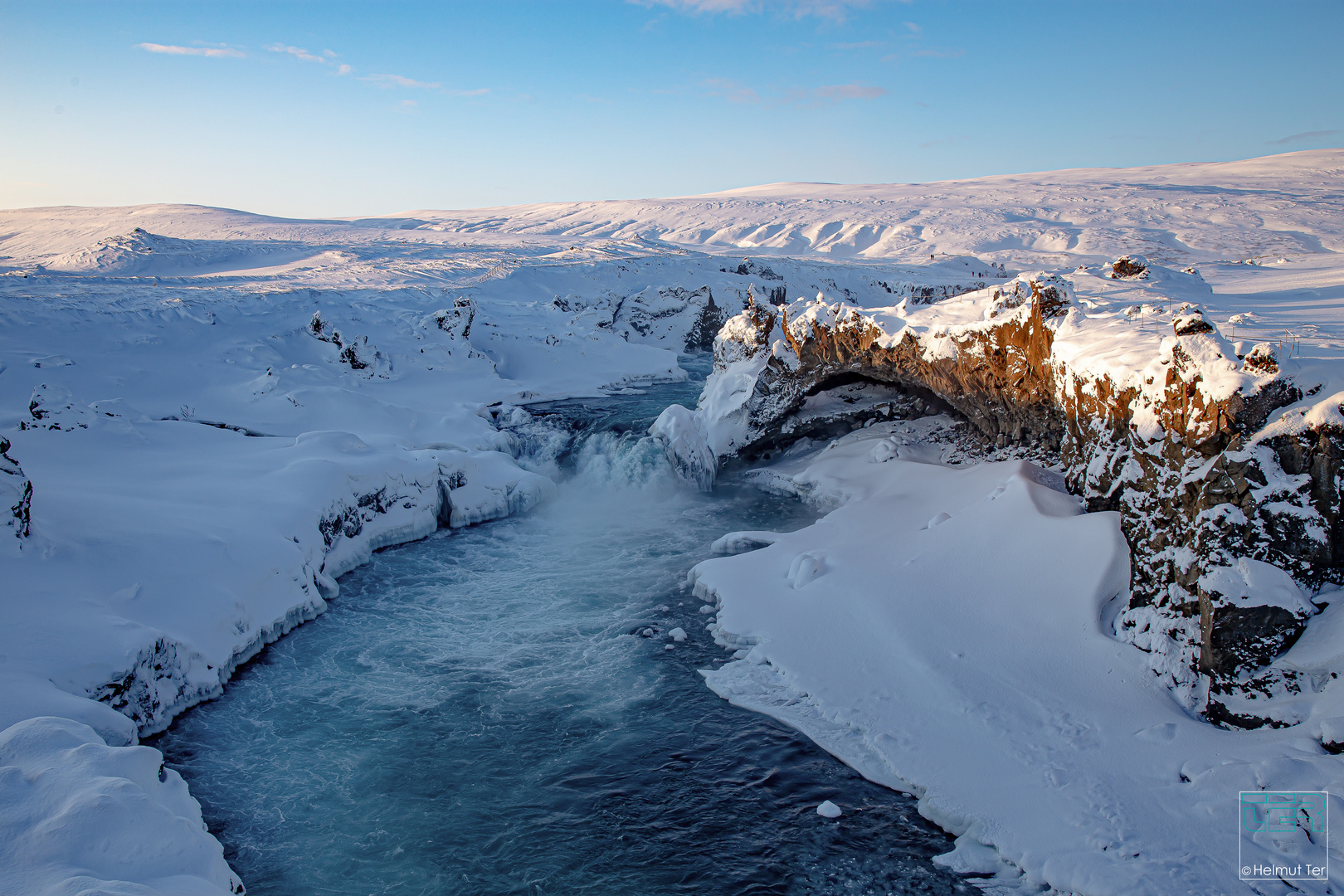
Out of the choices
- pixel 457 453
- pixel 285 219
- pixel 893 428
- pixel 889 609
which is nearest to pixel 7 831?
pixel 889 609

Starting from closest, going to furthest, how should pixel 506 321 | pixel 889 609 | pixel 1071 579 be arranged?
pixel 1071 579 → pixel 889 609 → pixel 506 321

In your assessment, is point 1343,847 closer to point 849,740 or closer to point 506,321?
point 849,740

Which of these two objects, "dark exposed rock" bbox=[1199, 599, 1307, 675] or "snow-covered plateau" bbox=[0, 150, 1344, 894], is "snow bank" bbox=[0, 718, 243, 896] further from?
"dark exposed rock" bbox=[1199, 599, 1307, 675]

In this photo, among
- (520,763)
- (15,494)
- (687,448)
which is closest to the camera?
(520,763)

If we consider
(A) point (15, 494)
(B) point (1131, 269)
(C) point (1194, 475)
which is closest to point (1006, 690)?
(C) point (1194, 475)

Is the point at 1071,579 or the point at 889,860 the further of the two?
the point at 1071,579

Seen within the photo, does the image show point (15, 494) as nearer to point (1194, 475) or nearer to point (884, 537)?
point (884, 537)

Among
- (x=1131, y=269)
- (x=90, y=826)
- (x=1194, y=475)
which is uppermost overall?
(x=1131, y=269)
